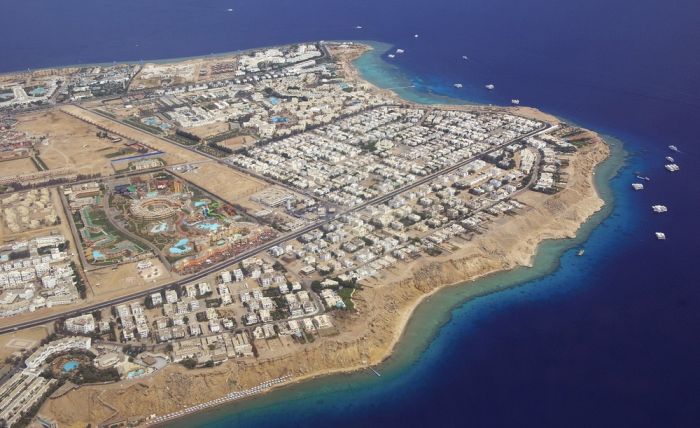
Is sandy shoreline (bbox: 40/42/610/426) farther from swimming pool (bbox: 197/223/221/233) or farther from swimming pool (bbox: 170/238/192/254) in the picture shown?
swimming pool (bbox: 197/223/221/233)

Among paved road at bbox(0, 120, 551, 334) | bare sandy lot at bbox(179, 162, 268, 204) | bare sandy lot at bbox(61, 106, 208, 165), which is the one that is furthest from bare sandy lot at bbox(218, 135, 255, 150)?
paved road at bbox(0, 120, 551, 334)

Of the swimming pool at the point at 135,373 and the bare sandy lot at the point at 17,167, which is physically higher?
the bare sandy lot at the point at 17,167

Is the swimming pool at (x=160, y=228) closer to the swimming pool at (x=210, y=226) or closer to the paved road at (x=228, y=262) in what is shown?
the swimming pool at (x=210, y=226)

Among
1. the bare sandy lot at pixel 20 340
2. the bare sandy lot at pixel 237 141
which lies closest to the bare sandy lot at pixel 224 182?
the bare sandy lot at pixel 237 141

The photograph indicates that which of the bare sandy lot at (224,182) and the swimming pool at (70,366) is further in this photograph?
the bare sandy lot at (224,182)

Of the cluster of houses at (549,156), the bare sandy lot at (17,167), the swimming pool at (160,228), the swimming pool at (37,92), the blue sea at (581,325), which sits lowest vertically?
the blue sea at (581,325)
